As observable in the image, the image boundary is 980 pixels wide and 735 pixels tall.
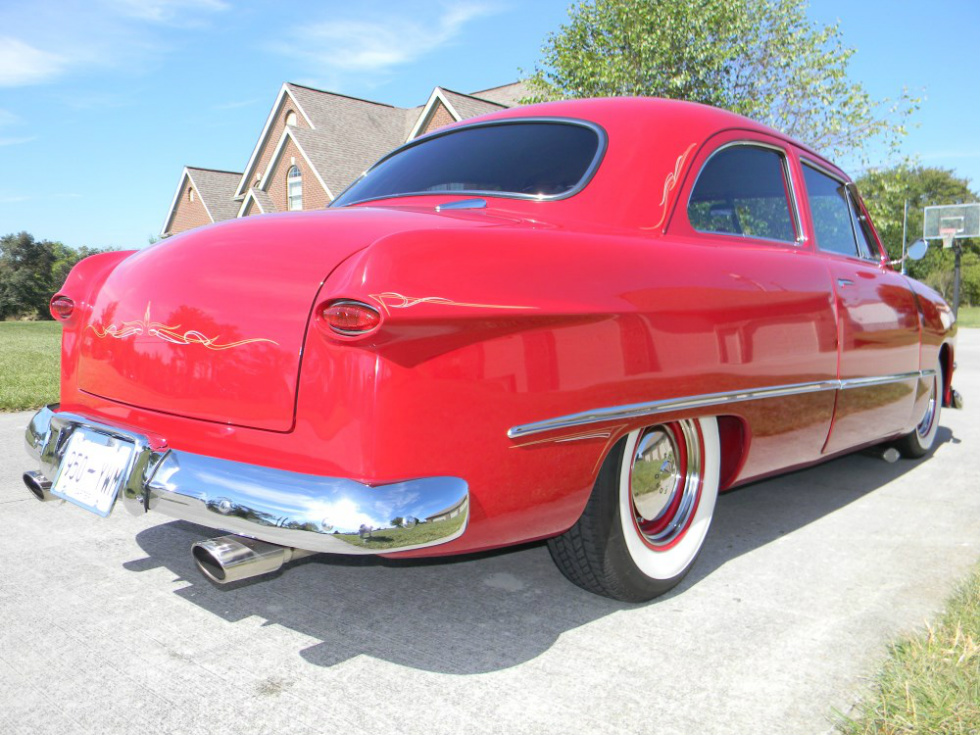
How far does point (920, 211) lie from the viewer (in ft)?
184

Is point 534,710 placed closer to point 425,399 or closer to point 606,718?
point 606,718

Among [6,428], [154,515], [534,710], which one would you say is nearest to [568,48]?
[6,428]

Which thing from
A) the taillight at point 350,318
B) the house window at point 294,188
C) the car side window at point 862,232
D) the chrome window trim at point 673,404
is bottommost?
the chrome window trim at point 673,404

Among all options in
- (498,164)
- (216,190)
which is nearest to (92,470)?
(498,164)

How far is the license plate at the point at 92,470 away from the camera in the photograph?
217cm

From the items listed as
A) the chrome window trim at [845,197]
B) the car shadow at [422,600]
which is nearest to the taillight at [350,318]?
the car shadow at [422,600]

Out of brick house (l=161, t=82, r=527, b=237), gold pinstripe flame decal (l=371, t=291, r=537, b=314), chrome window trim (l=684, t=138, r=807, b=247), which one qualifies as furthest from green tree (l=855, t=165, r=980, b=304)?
brick house (l=161, t=82, r=527, b=237)

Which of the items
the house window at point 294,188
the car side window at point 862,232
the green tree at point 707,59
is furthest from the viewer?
the house window at point 294,188

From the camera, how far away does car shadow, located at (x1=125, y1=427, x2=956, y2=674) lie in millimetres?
2283

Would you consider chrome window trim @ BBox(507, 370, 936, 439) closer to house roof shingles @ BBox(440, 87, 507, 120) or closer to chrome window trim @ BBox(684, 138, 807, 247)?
chrome window trim @ BBox(684, 138, 807, 247)

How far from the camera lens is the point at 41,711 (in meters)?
1.93

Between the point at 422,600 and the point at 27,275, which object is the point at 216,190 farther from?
the point at 422,600

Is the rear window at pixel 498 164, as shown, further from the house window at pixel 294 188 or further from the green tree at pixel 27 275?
the green tree at pixel 27 275

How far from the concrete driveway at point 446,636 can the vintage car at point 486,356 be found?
0.90ft
